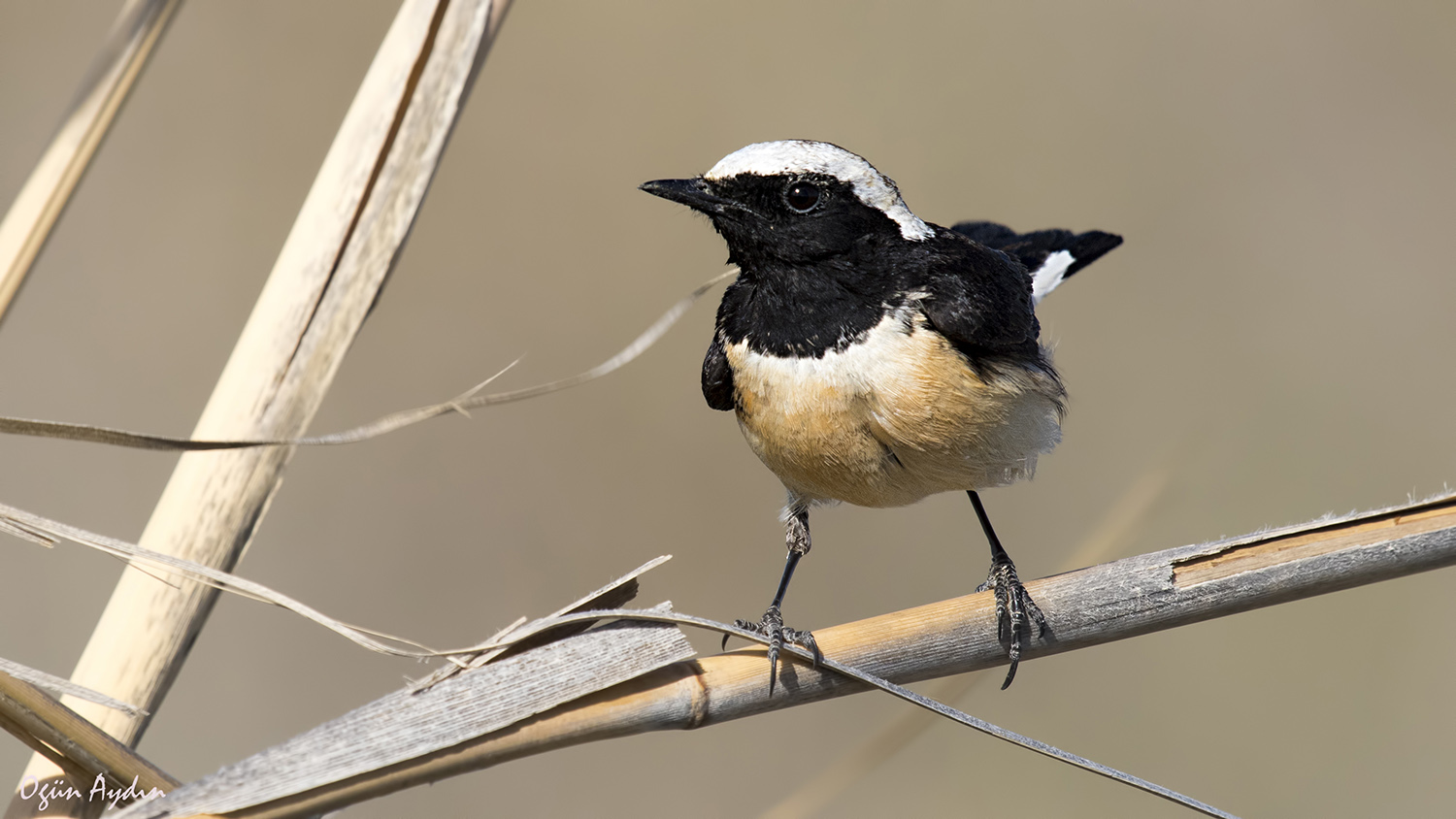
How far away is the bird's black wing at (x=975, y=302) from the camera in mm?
1949

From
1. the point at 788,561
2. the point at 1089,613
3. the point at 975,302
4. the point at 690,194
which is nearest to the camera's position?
the point at 1089,613

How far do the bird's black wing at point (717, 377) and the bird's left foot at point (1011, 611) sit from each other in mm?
628

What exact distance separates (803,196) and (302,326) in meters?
0.91

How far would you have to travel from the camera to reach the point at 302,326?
54.4 inches

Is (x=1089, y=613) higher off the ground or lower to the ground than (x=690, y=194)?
lower

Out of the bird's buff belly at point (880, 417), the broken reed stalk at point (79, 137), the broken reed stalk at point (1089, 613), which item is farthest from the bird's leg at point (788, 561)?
the broken reed stalk at point (79, 137)

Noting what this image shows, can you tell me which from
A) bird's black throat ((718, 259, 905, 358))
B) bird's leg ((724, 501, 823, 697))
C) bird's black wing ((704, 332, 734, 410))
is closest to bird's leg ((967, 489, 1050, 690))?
bird's leg ((724, 501, 823, 697))

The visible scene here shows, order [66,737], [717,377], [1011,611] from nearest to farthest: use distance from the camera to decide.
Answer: [66,737], [1011,611], [717,377]

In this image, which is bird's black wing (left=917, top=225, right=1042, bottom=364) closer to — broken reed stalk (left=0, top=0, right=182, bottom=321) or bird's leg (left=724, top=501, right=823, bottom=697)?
bird's leg (left=724, top=501, right=823, bottom=697)

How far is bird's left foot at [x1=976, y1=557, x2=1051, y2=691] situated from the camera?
1.42 meters

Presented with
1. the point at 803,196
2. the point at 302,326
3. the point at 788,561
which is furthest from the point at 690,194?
the point at 788,561

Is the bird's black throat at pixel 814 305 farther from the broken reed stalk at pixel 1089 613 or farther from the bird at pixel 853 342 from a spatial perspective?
the broken reed stalk at pixel 1089 613

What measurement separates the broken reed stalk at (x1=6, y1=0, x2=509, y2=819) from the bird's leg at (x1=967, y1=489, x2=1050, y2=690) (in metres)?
0.97

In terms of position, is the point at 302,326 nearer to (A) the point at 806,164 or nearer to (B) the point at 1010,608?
(A) the point at 806,164
